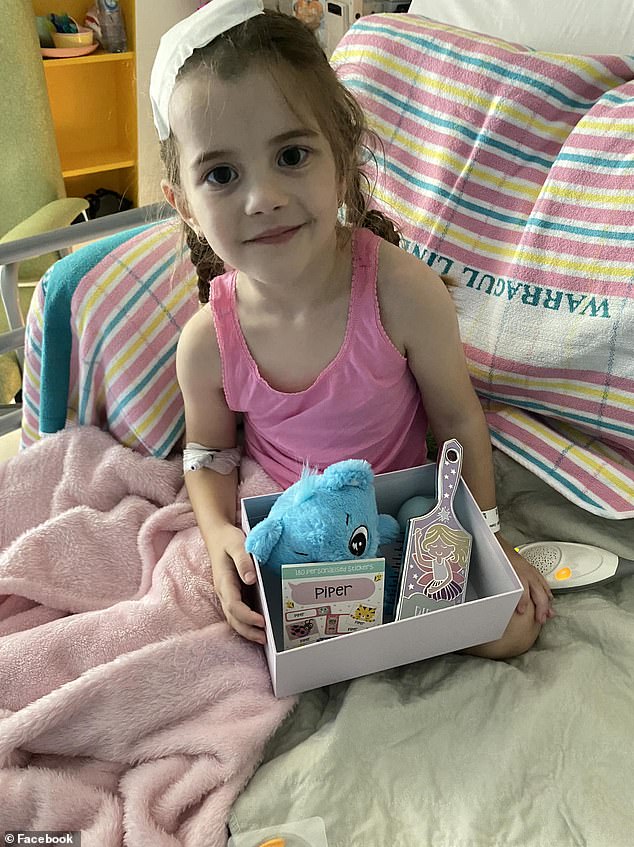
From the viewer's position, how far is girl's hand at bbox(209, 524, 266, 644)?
813 millimetres

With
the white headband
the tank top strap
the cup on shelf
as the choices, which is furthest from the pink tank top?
the cup on shelf

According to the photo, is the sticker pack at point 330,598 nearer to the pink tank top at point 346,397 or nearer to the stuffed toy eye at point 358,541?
the stuffed toy eye at point 358,541

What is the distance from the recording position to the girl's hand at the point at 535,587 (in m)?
0.86

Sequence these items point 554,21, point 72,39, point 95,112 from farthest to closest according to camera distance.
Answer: point 95,112
point 72,39
point 554,21

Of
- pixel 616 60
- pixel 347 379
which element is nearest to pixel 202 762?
pixel 347 379

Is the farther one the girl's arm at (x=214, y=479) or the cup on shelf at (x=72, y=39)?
the cup on shelf at (x=72, y=39)

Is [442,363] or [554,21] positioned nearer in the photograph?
[442,363]

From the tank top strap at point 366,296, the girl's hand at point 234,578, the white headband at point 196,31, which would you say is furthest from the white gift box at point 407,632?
the white headband at point 196,31

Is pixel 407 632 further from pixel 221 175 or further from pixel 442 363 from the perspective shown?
pixel 221 175

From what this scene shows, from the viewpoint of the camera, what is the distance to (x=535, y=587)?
2.86 feet

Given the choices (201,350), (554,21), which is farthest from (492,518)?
(554,21)

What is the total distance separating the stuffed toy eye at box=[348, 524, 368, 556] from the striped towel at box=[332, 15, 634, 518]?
0.99ft

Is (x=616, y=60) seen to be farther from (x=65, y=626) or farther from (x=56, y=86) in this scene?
(x=56, y=86)

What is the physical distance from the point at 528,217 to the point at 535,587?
0.48 metres
